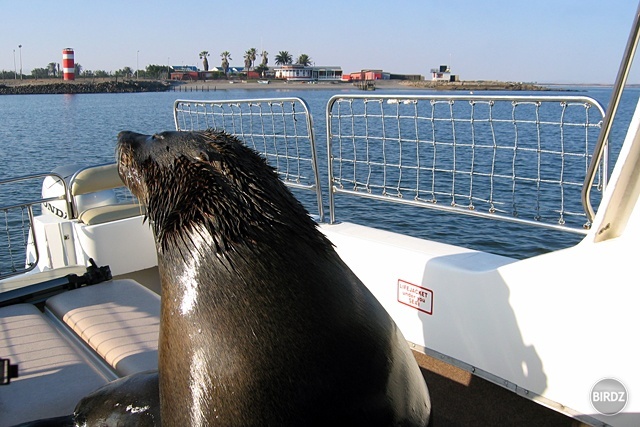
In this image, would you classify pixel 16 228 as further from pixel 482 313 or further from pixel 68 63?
pixel 68 63

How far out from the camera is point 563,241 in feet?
39.6

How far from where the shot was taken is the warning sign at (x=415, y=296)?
13.4ft

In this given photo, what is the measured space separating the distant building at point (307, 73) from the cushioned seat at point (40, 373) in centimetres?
15224

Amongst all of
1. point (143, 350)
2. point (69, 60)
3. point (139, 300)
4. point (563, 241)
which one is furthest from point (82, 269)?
point (69, 60)

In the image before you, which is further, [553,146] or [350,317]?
[553,146]

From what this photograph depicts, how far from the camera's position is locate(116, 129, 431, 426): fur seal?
2.13 meters

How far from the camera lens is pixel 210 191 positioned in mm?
2240

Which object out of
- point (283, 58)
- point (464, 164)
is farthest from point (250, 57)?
point (464, 164)

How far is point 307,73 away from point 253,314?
158 meters

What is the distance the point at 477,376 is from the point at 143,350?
7.13ft

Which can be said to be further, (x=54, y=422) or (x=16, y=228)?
(x=16, y=228)

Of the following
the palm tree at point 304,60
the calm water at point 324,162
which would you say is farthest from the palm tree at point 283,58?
the calm water at point 324,162

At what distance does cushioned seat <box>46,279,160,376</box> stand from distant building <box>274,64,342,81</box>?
152m

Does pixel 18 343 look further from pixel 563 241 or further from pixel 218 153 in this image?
pixel 563 241
